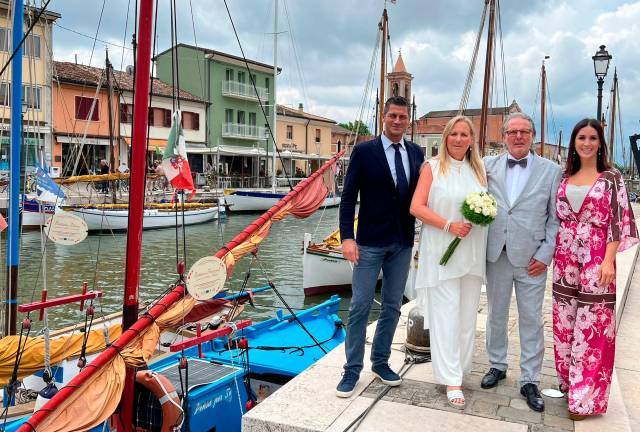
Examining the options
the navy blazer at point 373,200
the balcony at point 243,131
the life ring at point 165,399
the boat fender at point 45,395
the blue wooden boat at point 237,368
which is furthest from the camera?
the balcony at point 243,131

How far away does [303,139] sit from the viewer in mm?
54406

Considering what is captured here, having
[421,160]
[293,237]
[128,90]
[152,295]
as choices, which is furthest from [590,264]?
[128,90]

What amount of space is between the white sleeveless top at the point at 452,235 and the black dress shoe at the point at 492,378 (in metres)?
0.78

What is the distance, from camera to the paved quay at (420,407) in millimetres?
3170

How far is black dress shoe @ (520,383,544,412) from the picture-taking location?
338cm

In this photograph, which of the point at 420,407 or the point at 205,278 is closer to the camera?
the point at 420,407

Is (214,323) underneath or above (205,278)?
underneath

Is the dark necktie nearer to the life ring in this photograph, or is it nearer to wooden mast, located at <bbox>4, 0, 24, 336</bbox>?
the life ring

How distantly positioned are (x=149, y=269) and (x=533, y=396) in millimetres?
15201

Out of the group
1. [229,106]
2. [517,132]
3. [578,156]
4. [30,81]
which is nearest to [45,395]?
[30,81]

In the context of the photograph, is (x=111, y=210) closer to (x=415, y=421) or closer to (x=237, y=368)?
(x=237, y=368)

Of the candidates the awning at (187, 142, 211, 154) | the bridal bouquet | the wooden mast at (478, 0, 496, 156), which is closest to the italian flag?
the bridal bouquet

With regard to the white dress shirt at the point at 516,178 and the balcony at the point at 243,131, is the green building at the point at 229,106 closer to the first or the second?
the balcony at the point at 243,131

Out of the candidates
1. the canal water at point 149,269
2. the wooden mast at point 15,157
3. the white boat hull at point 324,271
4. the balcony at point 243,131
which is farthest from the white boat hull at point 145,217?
the balcony at point 243,131
